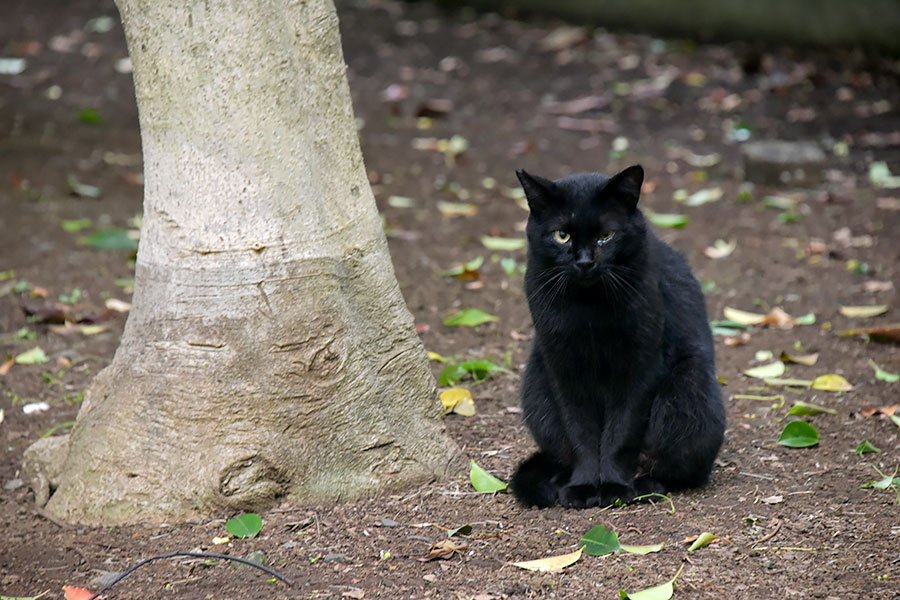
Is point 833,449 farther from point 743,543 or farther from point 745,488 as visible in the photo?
point 743,543

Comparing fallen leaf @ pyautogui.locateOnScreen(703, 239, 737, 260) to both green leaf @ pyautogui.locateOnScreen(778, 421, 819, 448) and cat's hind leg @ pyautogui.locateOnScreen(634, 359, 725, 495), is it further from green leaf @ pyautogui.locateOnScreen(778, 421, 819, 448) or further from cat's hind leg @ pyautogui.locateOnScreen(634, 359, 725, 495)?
cat's hind leg @ pyautogui.locateOnScreen(634, 359, 725, 495)

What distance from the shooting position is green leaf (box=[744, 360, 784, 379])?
446 cm

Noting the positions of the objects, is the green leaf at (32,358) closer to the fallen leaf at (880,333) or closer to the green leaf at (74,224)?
the green leaf at (74,224)

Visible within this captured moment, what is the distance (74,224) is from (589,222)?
4487 millimetres

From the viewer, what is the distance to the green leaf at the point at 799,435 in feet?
12.2

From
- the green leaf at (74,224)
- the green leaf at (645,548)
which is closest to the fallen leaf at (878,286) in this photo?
the green leaf at (645,548)

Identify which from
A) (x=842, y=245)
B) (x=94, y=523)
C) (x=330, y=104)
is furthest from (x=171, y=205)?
(x=842, y=245)

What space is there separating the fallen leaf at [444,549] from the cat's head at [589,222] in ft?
3.08

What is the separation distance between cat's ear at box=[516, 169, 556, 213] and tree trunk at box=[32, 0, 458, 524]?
61cm

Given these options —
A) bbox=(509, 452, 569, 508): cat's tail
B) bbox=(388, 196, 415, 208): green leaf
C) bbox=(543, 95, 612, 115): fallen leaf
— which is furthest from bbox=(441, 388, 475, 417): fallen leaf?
bbox=(543, 95, 612, 115): fallen leaf

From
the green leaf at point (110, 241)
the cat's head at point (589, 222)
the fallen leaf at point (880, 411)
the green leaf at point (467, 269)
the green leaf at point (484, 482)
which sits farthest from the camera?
the green leaf at point (110, 241)

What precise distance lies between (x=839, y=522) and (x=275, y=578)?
1.73 m

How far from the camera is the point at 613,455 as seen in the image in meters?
3.36

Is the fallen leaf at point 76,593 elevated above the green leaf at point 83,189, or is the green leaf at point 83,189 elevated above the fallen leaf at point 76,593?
the green leaf at point 83,189
